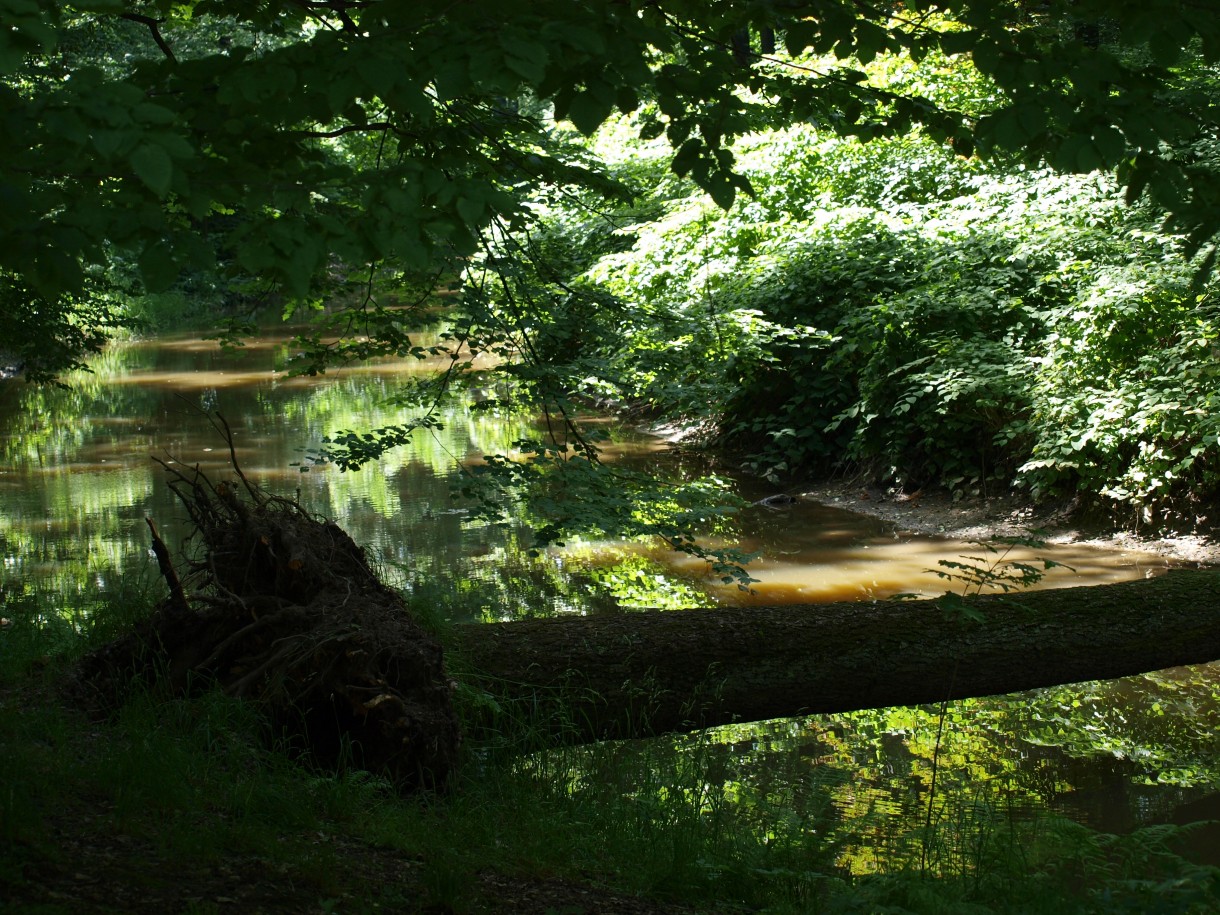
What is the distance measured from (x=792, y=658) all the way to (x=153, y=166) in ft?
13.2

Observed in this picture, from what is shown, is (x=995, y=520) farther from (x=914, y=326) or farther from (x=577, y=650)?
(x=577, y=650)

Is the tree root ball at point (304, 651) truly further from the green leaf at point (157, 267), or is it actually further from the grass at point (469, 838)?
the green leaf at point (157, 267)

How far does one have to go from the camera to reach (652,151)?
18219mm

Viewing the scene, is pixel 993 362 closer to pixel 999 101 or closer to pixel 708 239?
pixel 708 239

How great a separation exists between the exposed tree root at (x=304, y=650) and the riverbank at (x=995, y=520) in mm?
5466

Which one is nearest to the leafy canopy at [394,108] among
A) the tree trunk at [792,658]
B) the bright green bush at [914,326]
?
the tree trunk at [792,658]

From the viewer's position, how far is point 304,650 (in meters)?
4.49

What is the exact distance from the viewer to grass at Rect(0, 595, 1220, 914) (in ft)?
10.3

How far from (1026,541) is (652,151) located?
14951 millimetres

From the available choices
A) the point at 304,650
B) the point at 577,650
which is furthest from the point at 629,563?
the point at 304,650

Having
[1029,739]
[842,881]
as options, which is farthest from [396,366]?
[842,881]

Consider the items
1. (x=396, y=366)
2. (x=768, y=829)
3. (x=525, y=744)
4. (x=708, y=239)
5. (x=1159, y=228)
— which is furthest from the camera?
(x=396, y=366)

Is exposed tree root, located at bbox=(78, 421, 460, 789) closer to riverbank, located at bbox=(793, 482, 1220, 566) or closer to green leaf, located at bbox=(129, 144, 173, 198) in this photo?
green leaf, located at bbox=(129, 144, 173, 198)

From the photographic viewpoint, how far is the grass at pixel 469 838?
3.15 meters
